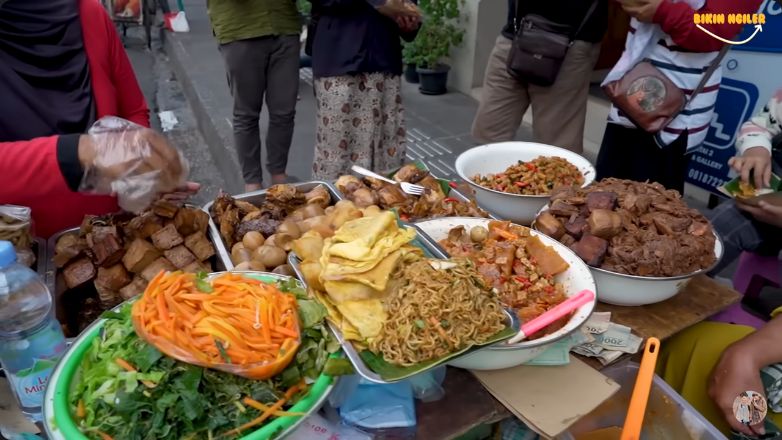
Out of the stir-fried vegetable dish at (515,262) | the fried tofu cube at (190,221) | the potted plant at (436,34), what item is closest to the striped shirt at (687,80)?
the stir-fried vegetable dish at (515,262)

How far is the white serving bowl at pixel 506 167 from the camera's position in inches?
87.1

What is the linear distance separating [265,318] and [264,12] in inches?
129

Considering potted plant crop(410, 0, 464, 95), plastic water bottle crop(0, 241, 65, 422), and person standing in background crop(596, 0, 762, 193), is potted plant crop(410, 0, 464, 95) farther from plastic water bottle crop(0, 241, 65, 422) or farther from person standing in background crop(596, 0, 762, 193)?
plastic water bottle crop(0, 241, 65, 422)

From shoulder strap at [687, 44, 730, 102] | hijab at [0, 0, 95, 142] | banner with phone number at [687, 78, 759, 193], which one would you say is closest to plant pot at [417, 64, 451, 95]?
banner with phone number at [687, 78, 759, 193]

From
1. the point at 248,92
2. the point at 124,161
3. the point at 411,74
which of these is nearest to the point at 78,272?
the point at 124,161

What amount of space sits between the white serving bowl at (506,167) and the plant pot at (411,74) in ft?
16.3

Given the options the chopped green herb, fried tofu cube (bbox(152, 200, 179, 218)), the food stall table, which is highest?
the chopped green herb

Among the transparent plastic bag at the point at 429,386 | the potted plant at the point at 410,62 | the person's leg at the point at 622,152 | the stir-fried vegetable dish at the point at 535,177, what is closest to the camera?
the transparent plastic bag at the point at 429,386

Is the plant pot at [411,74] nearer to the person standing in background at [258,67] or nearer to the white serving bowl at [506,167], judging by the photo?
the person standing in background at [258,67]

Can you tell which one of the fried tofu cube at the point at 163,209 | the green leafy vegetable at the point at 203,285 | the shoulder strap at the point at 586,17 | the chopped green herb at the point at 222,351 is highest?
the shoulder strap at the point at 586,17

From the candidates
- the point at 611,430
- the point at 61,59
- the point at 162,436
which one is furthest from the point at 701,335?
the point at 61,59

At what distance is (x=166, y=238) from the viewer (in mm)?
1851

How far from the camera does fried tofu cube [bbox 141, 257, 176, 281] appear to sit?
1.78 m

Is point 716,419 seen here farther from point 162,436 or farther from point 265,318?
point 162,436
